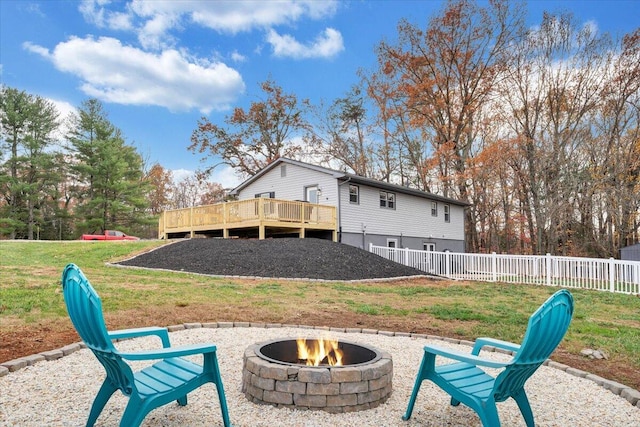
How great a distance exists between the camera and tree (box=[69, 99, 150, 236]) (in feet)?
105

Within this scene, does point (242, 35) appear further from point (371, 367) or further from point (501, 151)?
point (371, 367)

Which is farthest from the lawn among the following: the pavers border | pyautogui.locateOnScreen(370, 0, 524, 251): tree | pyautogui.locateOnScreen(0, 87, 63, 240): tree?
pyautogui.locateOnScreen(0, 87, 63, 240): tree

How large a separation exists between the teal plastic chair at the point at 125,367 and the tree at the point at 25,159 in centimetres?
3395

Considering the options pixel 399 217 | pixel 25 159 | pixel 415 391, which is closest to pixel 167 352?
pixel 415 391

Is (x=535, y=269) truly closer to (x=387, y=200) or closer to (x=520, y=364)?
(x=387, y=200)

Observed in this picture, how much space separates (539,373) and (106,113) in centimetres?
3767

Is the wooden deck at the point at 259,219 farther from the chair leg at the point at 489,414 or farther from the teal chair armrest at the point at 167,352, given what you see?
the chair leg at the point at 489,414

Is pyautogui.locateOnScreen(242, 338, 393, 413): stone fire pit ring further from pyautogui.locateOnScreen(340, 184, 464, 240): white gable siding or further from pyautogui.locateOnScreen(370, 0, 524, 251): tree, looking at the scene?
pyautogui.locateOnScreen(370, 0, 524, 251): tree

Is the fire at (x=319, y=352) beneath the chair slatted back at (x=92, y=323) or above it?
beneath

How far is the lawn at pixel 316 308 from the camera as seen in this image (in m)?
5.33

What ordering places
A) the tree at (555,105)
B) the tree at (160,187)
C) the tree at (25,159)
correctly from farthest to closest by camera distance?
the tree at (160,187) < the tree at (25,159) < the tree at (555,105)

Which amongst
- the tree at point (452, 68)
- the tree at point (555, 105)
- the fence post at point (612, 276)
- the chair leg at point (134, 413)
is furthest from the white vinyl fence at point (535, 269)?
the chair leg at point (134, 413)

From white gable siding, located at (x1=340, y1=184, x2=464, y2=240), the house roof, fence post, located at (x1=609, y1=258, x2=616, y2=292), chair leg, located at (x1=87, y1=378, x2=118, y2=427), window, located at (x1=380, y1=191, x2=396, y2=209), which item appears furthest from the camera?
window, located at (x1=380, y1=191, x2=396, y2=209)

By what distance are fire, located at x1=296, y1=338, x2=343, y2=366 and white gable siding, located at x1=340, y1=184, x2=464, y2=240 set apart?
1492 cm
